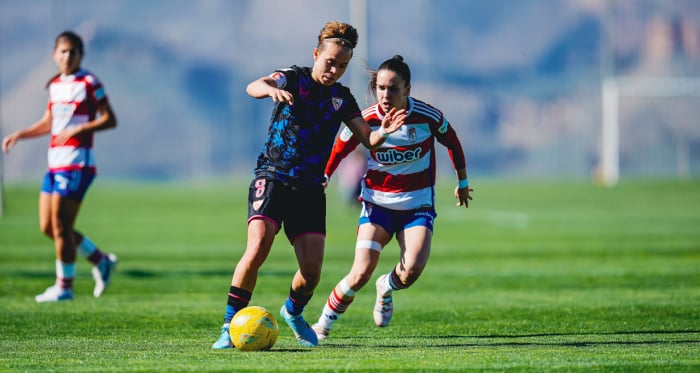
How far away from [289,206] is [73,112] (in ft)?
13.8

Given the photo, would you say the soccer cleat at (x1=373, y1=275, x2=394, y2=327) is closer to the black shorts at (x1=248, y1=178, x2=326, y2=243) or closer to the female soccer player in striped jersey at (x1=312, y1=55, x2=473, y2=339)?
the female soccer player in striped jersey at (x1=312, y1=55, x2=473, y2=339)

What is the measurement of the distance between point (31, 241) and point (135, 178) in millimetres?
52799

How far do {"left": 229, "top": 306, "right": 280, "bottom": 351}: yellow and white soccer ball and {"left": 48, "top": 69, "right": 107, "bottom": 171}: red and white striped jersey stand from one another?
4.21m

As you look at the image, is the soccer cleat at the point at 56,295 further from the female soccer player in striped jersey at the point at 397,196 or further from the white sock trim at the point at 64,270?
the female soccer player in striped jersey at the point at 397,196

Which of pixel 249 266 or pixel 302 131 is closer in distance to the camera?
pixel 249 266

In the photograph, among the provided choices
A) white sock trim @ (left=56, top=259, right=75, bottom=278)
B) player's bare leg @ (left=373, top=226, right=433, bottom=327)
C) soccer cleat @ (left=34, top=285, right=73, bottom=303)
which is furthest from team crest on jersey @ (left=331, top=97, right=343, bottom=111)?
soccer cleat @ (left=34, top=285, right=73, bottom=303)

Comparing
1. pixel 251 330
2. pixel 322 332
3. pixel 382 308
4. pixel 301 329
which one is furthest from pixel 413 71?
pixel 251 330

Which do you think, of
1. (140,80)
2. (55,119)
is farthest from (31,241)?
(140,80)

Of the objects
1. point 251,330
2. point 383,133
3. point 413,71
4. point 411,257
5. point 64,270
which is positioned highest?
point 413,71

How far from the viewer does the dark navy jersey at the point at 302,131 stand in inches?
305

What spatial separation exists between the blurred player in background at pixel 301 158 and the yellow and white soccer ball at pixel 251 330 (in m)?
0.17

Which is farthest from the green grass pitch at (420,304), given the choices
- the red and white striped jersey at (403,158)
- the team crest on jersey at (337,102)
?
the team crest on jersey at (337,102)

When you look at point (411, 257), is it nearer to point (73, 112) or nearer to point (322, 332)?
point (322, 332)

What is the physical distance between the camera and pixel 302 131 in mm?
7762
